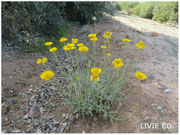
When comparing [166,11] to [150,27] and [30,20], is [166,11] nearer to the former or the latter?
[150,27]

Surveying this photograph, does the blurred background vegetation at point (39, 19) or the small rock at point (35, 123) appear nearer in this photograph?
the small rock at point (35, 123)

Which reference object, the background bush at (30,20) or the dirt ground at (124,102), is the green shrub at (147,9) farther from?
the dirt ground at (124,102)

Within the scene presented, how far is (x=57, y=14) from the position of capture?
5043 millimetres

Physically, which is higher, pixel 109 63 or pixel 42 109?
pixel 109 63

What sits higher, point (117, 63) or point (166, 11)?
point (166, 11)

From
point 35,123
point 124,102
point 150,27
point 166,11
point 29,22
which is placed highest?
point 166,11

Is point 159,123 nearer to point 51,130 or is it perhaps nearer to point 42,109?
point 51,130

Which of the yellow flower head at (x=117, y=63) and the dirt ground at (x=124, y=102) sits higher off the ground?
the yellow flower head at (x=117, y=63)

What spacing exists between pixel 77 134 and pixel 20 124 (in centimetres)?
81

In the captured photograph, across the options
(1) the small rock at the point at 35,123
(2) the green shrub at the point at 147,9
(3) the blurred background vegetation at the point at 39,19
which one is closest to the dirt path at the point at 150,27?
(3) the blurred background vegetation at the point at 39,19

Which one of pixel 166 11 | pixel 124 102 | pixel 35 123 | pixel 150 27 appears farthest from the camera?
pixel 166 11

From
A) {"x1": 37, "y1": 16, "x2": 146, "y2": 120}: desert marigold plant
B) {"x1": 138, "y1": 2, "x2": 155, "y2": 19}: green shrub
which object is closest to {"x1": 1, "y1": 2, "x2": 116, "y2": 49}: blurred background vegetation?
{"x1": 37, "y1": 16, "x2": 146, "y2": 120}: desert marigold plant

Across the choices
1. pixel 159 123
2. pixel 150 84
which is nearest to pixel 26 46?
pixel 150 84

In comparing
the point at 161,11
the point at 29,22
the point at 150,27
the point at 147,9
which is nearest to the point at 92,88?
the point at 29,22
